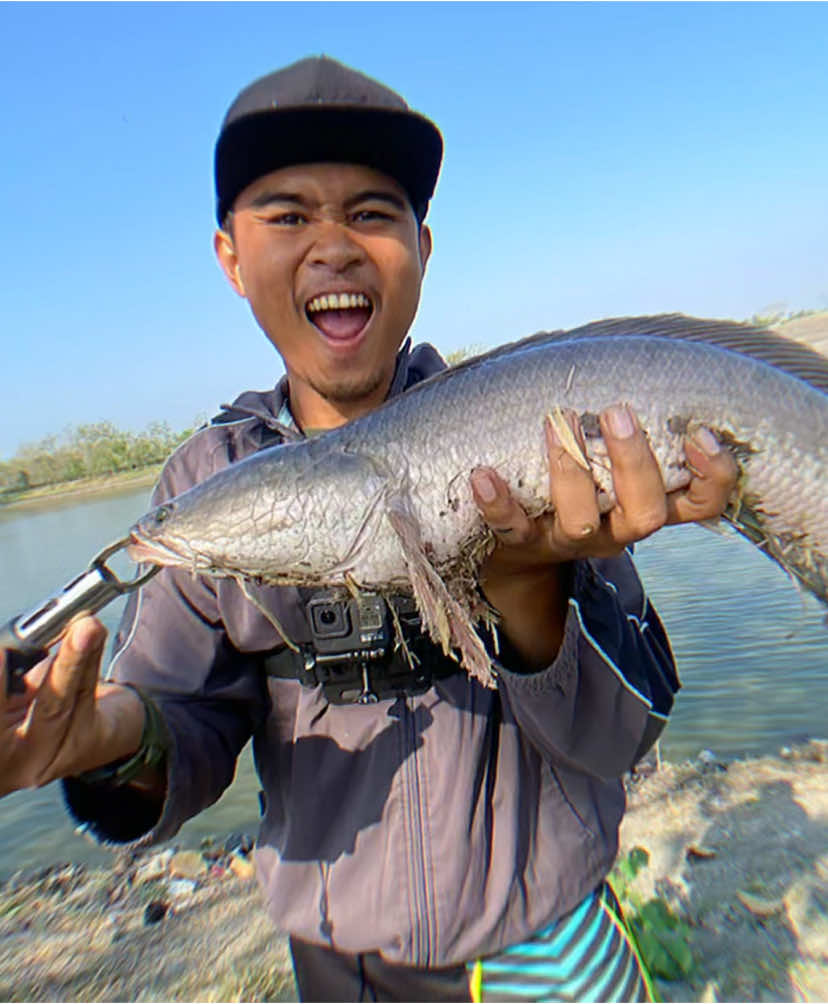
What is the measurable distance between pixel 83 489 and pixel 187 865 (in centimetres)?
5612

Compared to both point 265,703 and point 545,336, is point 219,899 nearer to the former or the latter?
point 265,703

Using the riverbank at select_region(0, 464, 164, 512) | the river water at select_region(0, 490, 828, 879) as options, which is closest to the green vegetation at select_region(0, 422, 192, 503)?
the riverbank at select_region(0, 464, 164, 512)

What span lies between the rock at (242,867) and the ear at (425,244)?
4.02 meters

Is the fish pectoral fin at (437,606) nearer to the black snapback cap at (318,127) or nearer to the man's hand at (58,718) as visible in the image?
the man's hand at (58,718)

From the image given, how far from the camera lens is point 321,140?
96.4 inches

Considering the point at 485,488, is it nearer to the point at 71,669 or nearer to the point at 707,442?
the point at 707,442

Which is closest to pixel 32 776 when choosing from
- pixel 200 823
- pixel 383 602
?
pixel 383 602

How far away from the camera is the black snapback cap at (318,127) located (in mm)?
2424

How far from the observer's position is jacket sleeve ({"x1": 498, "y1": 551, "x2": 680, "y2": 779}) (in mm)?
2098

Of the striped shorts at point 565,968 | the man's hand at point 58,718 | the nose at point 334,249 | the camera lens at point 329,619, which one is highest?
the nose at point 334,249

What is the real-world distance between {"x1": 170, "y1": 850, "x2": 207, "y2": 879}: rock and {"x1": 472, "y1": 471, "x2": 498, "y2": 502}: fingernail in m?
4.25

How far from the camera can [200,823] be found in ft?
19.5

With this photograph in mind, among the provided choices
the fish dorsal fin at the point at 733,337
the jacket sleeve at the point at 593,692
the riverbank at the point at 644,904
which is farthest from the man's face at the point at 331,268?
the riverbank at the point at 644,904

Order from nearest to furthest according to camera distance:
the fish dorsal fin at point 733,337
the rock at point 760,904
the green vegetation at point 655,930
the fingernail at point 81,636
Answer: the fingernail at point 81,636, the fish dorsal fin at point 733,337, the green vegetation at point 655,930, the rock at point 760,904
